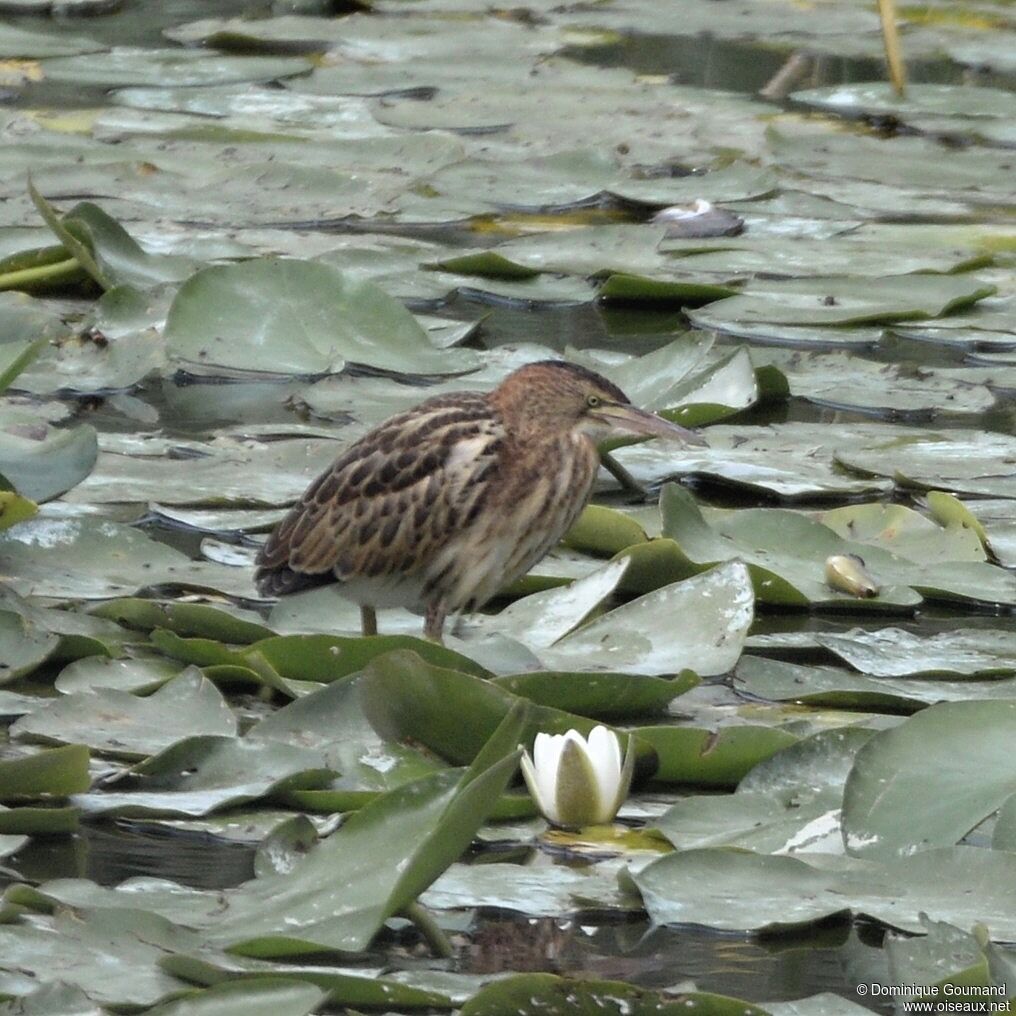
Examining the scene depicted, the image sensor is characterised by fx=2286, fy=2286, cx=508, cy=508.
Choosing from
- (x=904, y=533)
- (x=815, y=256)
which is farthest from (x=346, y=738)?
(x=815, y=256)

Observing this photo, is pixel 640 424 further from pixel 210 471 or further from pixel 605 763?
pixel 605 763

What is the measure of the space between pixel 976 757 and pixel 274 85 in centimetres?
675

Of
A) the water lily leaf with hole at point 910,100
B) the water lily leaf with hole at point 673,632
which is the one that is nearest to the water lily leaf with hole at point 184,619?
the water lily leaf with hole at point 673,632

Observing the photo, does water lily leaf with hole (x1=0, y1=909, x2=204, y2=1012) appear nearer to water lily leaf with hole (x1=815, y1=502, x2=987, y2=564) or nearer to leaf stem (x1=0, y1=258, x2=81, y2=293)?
water lily leaf with hole (x1=815, y1=502, x2=987, y2=564)

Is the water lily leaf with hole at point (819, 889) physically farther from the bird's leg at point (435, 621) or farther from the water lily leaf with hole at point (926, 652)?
the bird's leg at point (435, 621)

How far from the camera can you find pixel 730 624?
4.69m

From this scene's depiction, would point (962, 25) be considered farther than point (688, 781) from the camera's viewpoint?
Yes

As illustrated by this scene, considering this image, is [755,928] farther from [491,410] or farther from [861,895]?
[491,410]

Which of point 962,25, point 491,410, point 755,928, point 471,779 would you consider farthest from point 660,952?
point 962,25

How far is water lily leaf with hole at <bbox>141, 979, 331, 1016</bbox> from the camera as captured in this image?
2.99m

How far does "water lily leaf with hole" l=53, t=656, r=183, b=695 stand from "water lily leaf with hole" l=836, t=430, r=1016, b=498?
6.95 feet

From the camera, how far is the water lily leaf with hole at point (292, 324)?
6430 mm

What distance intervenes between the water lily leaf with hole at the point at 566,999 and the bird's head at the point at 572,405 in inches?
90.0

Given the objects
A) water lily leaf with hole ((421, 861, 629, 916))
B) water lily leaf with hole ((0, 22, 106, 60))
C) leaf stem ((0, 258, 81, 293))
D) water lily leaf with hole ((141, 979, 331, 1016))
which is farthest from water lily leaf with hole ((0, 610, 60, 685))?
water lily leaf with hole ((0, 22, 106, 60))
